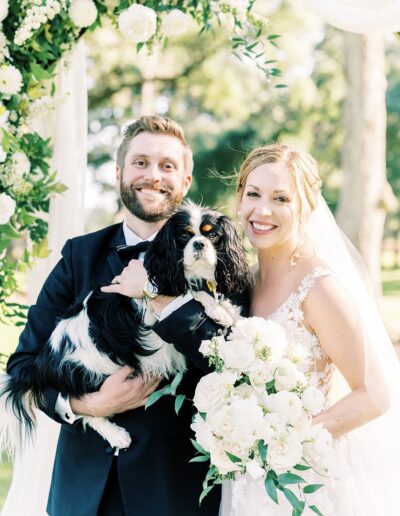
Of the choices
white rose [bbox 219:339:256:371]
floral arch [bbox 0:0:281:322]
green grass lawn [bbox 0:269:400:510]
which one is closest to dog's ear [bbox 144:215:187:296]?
white rose [bbox 219:339:256:371]

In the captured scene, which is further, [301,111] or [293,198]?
[301,111]

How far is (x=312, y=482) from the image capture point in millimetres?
2760

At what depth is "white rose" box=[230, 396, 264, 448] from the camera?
2.17 m

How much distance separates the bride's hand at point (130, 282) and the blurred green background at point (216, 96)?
1109 centimetres

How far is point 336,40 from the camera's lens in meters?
22.9

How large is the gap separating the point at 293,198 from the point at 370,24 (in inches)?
40.4

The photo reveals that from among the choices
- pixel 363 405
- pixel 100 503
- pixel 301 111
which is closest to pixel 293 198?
pixel 363 405

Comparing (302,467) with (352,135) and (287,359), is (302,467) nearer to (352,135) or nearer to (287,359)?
(287,359)

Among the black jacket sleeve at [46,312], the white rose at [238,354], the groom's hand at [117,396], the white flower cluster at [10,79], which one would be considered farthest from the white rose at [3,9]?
the white rose at [238,354]

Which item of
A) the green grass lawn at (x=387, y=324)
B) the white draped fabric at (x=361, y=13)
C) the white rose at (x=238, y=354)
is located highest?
the white draped fabric at (x=361, y=13)

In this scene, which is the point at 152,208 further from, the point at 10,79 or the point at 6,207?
the point at 10,79

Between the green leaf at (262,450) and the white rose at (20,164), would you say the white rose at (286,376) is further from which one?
the white rose at (20,164)

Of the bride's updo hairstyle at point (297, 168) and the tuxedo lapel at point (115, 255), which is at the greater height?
the bride's updo hairstyle at point (297, 168)

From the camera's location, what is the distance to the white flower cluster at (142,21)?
3.54 m
